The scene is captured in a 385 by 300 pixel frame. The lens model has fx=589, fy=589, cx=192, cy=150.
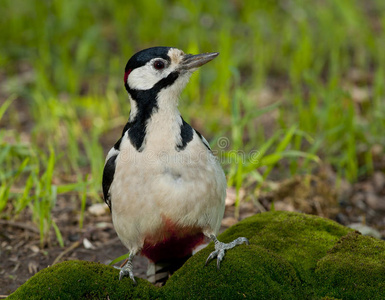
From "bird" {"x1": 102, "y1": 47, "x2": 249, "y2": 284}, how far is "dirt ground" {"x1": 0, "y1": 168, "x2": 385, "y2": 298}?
665 millimetres

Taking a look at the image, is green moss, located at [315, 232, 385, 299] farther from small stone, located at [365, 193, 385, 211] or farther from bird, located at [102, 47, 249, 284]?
small stone, located at [365, 193, 385, 211]

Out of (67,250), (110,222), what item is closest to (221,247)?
(67,250)

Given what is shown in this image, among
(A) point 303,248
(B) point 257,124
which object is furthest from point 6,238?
(B) point 257,124

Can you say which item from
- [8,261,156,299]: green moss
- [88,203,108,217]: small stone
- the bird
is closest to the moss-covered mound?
[8,261,156,299]: green moss

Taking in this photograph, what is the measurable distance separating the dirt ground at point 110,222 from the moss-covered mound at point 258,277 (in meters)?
0.97

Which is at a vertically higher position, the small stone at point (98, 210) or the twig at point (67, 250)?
the small stone at point (98, 210)

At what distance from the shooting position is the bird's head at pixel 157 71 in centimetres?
318

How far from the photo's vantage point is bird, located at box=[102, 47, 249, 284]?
9.64ft

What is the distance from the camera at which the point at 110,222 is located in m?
4.36

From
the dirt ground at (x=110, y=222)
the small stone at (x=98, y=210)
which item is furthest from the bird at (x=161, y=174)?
the small stone at (x=98, y=210)

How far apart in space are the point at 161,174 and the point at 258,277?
0.73 metres

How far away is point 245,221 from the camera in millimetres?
3230

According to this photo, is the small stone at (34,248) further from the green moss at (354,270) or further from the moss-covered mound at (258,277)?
the green moss at (354,270)

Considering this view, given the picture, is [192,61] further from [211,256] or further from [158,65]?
[211,256]
